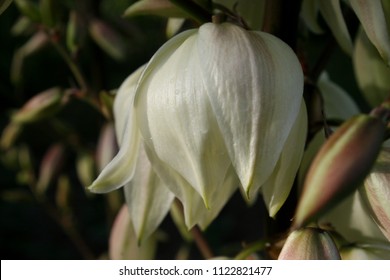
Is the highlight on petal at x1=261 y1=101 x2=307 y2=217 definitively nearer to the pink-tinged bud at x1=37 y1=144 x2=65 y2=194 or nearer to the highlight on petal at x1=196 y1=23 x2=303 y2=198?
the highlight on petal at x1=196 y1=23 x2=303 y2=198

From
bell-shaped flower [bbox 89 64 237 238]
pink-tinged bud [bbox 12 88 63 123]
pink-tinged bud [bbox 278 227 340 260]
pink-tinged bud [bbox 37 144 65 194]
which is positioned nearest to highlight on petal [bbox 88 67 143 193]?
bell-shaped flower [bbox 89 64 237 238]

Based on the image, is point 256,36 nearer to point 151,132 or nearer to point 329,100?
point 151,132

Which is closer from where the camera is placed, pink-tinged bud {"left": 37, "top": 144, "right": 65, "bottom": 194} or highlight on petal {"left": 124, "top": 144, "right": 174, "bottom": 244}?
highlight on petal {"left": 124, "top": 144, "right": 174, "bottom": 244}

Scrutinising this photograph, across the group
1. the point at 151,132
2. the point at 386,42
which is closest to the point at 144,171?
the point at 151,132

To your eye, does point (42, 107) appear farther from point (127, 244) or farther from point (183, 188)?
point (183, 188)

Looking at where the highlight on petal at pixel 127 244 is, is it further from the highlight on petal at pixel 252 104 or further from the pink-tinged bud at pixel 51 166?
the pink-tinged bud at pixel 51 166

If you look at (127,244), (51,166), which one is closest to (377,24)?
(127,244)
